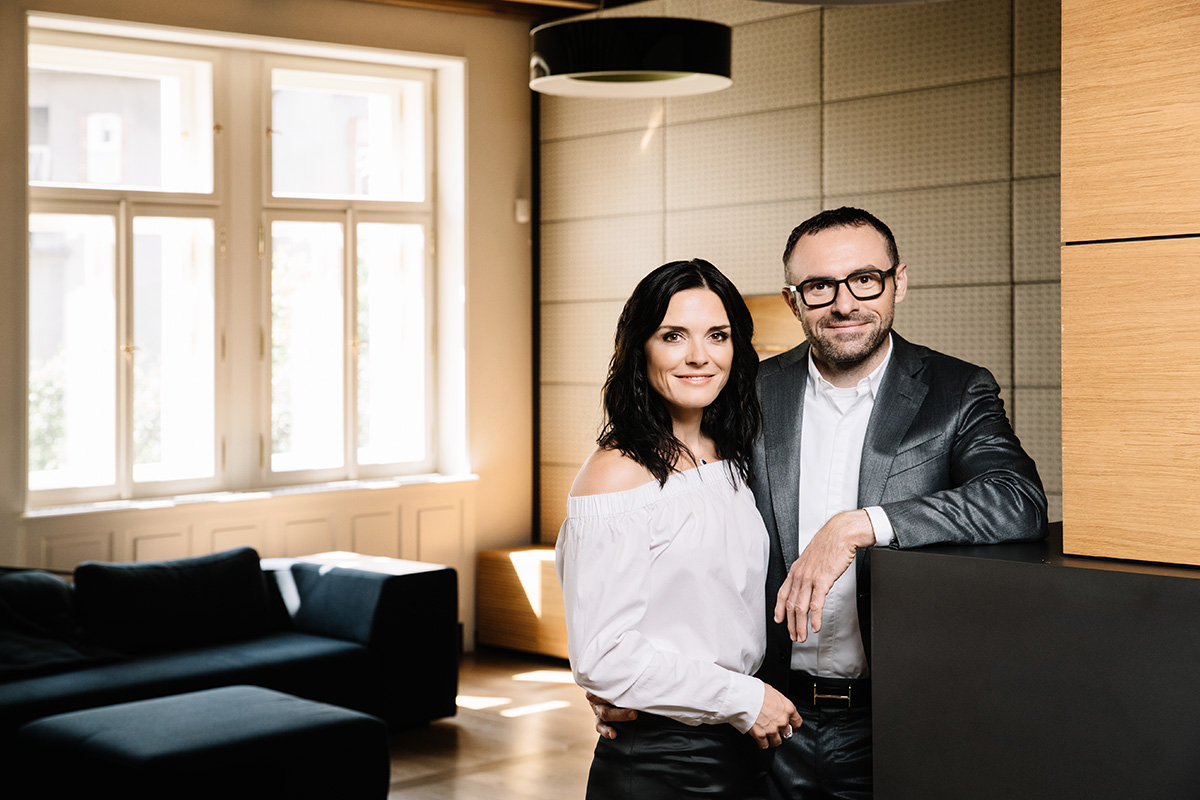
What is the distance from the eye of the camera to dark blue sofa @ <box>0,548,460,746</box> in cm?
480

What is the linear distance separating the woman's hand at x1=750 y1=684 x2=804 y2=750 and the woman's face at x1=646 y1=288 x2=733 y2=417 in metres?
0.49

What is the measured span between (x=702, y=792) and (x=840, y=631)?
39 cm

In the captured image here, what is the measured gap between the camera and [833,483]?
227cm

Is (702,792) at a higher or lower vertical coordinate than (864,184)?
lower

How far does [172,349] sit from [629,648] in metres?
5.02

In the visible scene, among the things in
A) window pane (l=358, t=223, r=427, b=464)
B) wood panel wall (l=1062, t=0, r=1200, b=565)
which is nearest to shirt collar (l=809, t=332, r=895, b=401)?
wood panel wall (l=1062, t=0, r=1200, b=565)

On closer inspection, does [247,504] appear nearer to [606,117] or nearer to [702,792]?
[606,117]

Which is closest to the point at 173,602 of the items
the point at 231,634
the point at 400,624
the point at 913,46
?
the point at 231,634

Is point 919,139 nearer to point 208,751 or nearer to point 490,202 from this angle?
point 490,202

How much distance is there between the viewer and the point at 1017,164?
538 centimetres

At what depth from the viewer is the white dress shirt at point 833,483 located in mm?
2207

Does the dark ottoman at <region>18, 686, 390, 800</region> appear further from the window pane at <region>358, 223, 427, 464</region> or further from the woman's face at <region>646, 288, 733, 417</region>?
the window pane at <region>358, 223, 427, 464</region>

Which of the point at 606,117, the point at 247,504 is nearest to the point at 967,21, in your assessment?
the point at 606,117

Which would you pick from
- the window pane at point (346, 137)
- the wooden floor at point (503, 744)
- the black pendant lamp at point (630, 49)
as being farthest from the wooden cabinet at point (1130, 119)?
the window pane at point (346, 137)
